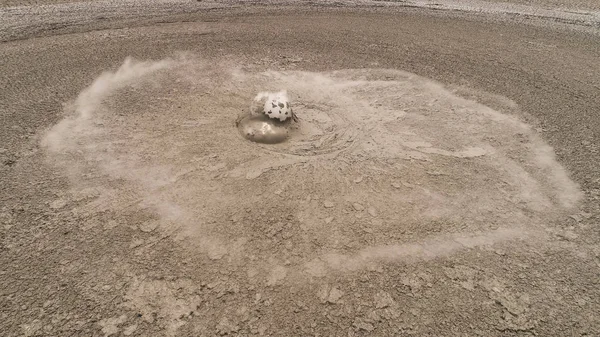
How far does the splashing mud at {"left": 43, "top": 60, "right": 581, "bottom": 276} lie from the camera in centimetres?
364

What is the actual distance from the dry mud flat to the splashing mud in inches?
0.9

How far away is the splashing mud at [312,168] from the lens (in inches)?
143

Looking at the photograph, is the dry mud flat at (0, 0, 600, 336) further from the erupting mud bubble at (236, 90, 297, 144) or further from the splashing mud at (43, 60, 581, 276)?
the erupting mud bubble at (236, 90, 297, 144)

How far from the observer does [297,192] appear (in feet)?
13.2

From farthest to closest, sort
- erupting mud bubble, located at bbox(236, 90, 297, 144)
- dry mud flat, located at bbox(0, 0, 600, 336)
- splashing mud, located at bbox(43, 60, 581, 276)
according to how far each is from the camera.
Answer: erupting mud bubble, located at bbox(236, 90, 297, 144) → splashing mud, located at bbox(43, 60, 581, 276) → dry mud flat, located at bbox(0, 0, 600, 336)

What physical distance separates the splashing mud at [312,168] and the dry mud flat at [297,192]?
0.08 ft

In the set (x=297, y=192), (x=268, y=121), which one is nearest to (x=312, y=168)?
(x=297, y=192)

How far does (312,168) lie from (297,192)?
44 cm

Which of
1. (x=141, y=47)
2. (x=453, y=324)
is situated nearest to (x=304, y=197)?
(x=453, y=324)

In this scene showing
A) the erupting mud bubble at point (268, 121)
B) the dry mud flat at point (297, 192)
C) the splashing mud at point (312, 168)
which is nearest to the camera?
the dry mud flat at point (297, 192)

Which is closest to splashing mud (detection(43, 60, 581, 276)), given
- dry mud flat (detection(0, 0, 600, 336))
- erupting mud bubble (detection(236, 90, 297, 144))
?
dry mud flat (detection(0, 0, 600, 336))

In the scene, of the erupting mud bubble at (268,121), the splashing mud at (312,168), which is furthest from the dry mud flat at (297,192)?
the erupting mud bubble at (268,121)

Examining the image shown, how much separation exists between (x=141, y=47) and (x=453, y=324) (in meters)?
6.26

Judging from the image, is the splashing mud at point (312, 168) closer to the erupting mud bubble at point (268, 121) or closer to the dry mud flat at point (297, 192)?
the dry mud flat at point (297, 192)
